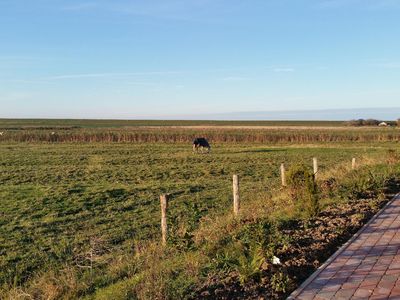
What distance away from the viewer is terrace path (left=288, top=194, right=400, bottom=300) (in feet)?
15.6

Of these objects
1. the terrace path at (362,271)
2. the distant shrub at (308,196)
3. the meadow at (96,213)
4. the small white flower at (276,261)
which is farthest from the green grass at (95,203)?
the terrace path at (362,271)

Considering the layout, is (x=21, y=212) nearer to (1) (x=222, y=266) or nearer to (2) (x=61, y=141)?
(1) (x=222, y=266)

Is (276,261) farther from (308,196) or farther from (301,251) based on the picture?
(308,196)

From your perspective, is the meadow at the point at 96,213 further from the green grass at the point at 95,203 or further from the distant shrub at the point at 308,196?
the distant shrub at the point at 308,196

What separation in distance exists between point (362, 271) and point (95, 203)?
10.7 metres

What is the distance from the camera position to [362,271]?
5.42m

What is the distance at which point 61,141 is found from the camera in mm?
53156

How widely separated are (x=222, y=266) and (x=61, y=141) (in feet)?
166

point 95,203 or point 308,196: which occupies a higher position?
point 308,196

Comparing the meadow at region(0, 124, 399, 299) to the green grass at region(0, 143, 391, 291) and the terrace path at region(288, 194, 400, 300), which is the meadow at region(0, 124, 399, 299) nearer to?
the green grass at region(0, 143, 391, 291)

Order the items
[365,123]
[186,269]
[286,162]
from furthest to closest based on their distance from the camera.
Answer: [365,123] → [286,162] → [186,269]

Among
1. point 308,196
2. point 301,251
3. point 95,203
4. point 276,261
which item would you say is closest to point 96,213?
point 95,203

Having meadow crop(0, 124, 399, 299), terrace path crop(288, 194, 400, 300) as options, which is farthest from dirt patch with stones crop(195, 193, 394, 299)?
meadow crop(0, 124, 399, 299)

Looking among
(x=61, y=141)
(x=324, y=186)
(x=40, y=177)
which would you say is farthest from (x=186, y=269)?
(x=61, y=141)
